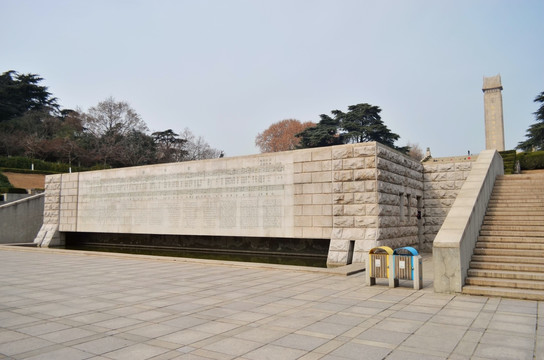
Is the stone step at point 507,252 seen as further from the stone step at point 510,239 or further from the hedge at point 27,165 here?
the hedge at point 27,165

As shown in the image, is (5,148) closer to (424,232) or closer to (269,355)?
(424,232)

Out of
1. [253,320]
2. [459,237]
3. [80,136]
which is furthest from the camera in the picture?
[80,136]

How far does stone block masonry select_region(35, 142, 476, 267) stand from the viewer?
12.1 metres

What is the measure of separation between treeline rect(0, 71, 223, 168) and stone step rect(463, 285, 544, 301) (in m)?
44.4

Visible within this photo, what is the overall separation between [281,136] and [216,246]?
42476 millimetres

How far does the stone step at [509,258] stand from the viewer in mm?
8180

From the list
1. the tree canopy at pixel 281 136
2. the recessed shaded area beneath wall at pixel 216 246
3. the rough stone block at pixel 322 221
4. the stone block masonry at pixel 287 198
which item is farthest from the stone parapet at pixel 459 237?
the tree canopy at pixel 281 136

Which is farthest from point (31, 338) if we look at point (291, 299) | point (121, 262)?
point (121, 262)

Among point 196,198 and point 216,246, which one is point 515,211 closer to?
point 196,198

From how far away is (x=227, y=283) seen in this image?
28.4 ft

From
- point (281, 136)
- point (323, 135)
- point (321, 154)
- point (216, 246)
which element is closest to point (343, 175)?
point (321, 154)

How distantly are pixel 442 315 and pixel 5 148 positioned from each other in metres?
54.5

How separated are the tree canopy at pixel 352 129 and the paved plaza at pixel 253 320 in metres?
37.1

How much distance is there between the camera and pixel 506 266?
803cm
